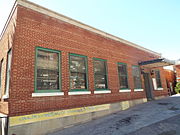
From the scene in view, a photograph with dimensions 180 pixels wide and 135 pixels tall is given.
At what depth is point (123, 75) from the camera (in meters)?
11.2

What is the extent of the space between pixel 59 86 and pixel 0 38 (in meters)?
6.60

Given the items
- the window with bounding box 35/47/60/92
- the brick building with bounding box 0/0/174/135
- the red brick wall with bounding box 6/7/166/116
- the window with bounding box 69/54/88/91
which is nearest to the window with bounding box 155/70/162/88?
the brick building with bounding box 0/0/174/135

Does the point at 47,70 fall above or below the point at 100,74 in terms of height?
above

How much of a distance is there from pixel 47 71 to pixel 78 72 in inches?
79.6

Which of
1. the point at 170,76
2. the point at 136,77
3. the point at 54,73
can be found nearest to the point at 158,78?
the point at 136,77

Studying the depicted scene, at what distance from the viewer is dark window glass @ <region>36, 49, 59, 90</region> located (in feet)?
21.2

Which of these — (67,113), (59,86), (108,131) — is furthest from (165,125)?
(59,86)

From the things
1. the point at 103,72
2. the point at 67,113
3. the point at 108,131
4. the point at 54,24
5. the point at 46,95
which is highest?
the point at 54,24

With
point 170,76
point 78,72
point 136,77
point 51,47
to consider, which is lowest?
point 136,77

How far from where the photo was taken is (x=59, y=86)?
700 cm

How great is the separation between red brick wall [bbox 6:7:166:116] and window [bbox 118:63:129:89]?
0.68 metres

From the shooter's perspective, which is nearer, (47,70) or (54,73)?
(47,70)

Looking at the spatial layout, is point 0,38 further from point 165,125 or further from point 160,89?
point 160,89

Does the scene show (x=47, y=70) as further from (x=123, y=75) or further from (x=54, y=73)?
(x=123, y=75)
